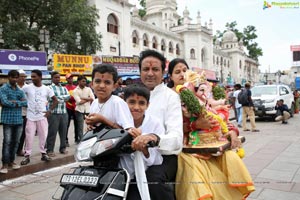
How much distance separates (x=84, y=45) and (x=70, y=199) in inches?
737

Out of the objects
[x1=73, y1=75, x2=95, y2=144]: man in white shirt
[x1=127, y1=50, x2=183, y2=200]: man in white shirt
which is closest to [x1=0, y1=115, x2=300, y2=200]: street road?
[x1=127, y1=50, x2=183, y2=200]: man in white shirt

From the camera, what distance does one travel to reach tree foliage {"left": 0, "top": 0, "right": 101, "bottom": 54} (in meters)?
16.7

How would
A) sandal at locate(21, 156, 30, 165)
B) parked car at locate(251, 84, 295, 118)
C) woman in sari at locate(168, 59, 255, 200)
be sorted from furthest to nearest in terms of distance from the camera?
parked car at locate(251, 84, 295, 118), sandal at locate(21, 156, 30, 165), woman in sari at locate(168, 59, 255, 200)

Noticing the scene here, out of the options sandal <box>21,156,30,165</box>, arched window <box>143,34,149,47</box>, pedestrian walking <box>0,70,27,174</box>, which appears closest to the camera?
pedestrian walking <box>0,70,27,174</box>

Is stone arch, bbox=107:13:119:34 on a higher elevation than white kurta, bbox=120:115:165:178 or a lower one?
higher

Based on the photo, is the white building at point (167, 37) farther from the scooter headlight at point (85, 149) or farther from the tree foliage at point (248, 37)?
the scooter headlight at point (85, 149)

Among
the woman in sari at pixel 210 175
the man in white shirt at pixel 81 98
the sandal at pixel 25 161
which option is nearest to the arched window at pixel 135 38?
the man in white shirt at pixel 81 98

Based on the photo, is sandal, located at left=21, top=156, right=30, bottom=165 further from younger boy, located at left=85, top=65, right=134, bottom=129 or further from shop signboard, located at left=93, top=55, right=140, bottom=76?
shop signboard, located at left=93, top=55, right=140, bottom=76

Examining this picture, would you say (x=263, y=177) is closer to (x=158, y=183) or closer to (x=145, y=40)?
(x=158, y=183)

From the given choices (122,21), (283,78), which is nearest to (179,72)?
(122,21)

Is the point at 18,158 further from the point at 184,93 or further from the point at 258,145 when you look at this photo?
the point at 258,145

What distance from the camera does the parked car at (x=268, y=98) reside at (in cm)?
1313

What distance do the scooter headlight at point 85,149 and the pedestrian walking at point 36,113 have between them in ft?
13.1

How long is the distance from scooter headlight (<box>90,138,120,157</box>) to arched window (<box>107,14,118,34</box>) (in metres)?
29.3
